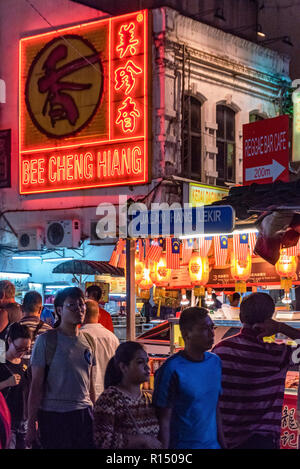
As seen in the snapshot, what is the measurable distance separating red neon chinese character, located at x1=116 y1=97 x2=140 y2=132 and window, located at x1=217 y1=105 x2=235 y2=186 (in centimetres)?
315

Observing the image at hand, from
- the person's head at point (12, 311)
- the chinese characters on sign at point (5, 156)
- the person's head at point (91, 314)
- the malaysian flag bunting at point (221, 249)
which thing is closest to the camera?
the person's head at point (91, 314)

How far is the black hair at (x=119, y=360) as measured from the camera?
5.48m

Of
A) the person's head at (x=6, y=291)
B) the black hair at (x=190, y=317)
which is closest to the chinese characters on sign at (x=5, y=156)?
the person's head at (x=6, y=291)

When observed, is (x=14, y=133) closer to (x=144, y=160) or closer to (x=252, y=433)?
(x=144, y=160)

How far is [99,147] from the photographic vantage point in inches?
830

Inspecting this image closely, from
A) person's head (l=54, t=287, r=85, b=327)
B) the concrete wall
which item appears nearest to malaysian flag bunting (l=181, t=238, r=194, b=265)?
the concrete wall

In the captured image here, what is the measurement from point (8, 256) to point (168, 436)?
61.6ft

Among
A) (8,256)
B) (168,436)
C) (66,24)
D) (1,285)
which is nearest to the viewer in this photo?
(168,436)

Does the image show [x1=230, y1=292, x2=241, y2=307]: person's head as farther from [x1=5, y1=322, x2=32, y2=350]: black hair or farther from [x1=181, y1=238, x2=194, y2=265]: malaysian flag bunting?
[x1=5, y1=322, x2=32, y2=350]: black hair

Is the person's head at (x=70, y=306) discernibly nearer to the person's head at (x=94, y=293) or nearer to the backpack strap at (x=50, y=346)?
the backpack strap at (x=50, y=346)

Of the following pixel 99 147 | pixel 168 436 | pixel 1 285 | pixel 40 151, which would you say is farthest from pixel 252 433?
pixel 40 151

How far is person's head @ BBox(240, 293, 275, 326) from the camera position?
20.6 feet

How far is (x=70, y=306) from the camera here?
6695 millimetres

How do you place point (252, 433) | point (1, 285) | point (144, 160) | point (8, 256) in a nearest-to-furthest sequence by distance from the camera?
point (252, 433) → point (1, 285) → point (144, 160) → point (8, 256)
